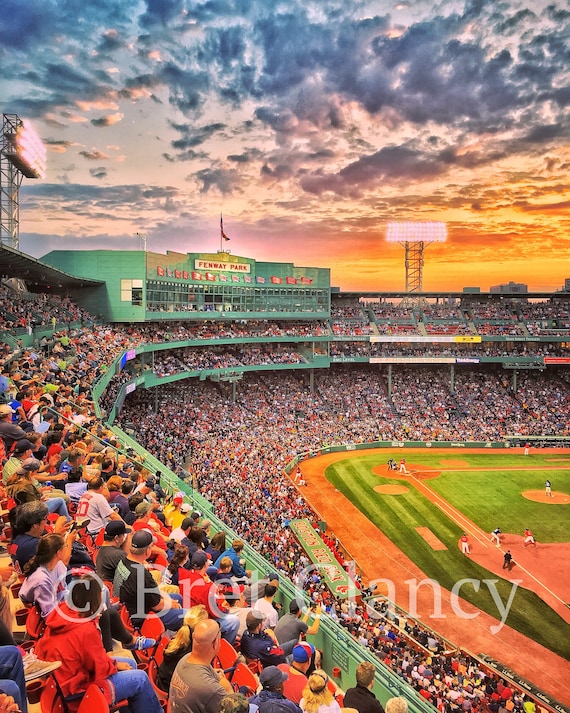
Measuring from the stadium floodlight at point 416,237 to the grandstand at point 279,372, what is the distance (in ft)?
9.30

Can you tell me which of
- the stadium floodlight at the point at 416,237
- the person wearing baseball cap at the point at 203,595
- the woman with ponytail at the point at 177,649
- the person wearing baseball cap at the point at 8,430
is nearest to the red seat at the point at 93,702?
the woman with ponytail at the point at 177,649

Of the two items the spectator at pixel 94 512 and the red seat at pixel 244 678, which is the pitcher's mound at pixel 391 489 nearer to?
the spectator at pixel 94 512

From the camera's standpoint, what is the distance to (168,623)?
18.1ft

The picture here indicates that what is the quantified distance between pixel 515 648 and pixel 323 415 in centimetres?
2879

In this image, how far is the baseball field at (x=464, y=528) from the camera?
19812 mm

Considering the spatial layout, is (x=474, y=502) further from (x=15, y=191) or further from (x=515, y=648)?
(x=15, y=191)

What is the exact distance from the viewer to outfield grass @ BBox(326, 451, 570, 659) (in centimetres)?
1991

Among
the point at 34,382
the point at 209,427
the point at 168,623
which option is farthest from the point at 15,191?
the point at 168,623

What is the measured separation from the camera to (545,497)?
3194 cm

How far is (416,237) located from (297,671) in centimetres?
5652

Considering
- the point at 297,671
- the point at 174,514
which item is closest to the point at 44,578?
the point at 297,671

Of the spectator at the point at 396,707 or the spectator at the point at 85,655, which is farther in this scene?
the spectator at the point at 396,707

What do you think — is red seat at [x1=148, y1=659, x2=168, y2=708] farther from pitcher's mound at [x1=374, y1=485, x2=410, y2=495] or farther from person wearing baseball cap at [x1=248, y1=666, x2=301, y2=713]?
pitcher's mound at [x1=374, y1=485, x2=410, y2=495]

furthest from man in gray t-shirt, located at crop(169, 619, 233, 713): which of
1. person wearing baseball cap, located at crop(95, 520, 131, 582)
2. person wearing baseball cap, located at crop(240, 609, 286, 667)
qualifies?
person wearing baseball cap, located at crop(240, 609, 286, 667)
